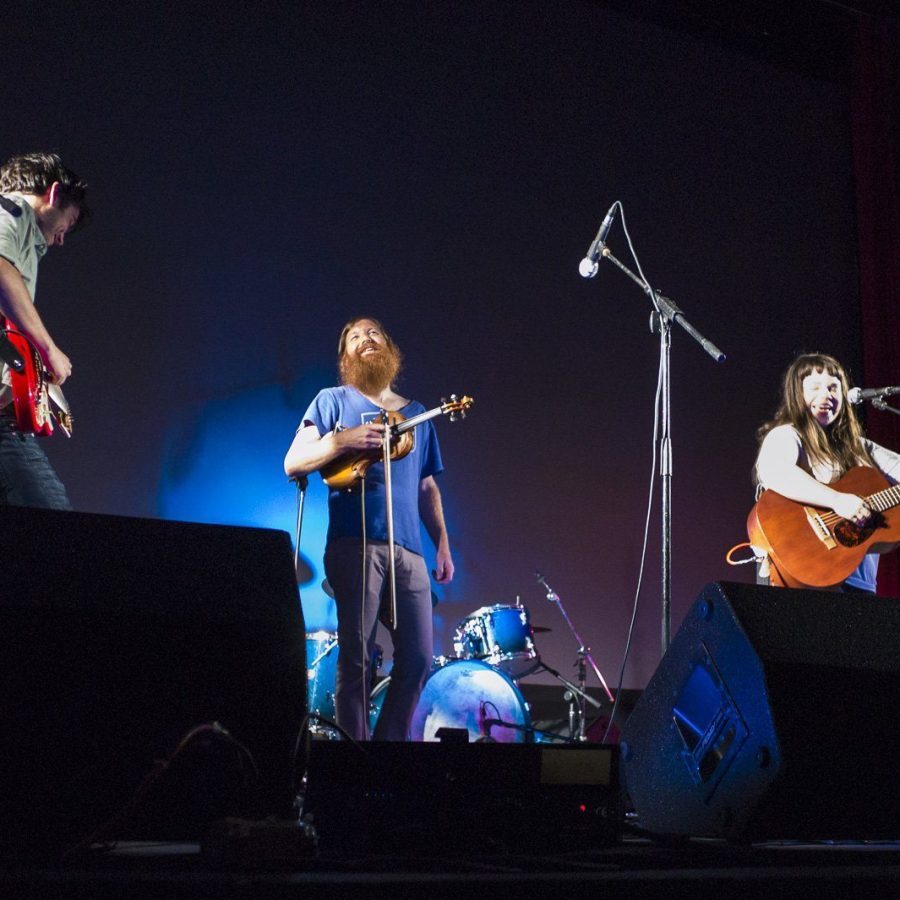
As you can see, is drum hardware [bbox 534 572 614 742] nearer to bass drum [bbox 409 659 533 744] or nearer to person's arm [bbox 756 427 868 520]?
bass drum [bbox 409 659 533 744]

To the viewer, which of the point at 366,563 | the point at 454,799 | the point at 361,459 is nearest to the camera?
the point at 454,799

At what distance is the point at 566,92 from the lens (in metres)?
6.11

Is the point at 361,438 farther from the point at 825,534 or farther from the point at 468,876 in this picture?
the point at 468,876

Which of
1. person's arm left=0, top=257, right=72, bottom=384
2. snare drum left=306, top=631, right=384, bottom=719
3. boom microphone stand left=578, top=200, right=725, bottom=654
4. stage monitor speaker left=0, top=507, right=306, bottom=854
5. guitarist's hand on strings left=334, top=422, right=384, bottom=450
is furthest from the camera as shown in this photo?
snare drum left=306, top=631, right=384, bottom=719

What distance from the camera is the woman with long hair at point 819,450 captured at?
395 cm

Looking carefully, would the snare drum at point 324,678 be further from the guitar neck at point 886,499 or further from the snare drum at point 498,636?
the guitar neck at point 886,499

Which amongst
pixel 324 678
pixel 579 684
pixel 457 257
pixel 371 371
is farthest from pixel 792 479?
pixel 457 257

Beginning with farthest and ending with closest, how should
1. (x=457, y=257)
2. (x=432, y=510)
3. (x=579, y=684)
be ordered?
(x=457, y=257) → (x=579, y=684) → (x=432, y=510)

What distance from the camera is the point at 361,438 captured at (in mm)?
3793

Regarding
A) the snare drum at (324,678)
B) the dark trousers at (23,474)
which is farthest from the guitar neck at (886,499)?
the dark trousers at (23,474)

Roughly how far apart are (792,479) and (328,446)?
174 cm

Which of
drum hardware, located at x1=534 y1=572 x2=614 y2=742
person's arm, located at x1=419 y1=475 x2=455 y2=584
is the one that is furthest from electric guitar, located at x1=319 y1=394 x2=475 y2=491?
drum hardware, located at x1=534 y1=572 x2=614 y2=742

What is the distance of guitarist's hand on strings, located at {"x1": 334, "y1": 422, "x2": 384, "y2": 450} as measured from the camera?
3793 mm

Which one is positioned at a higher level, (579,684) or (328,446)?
(328,446)
